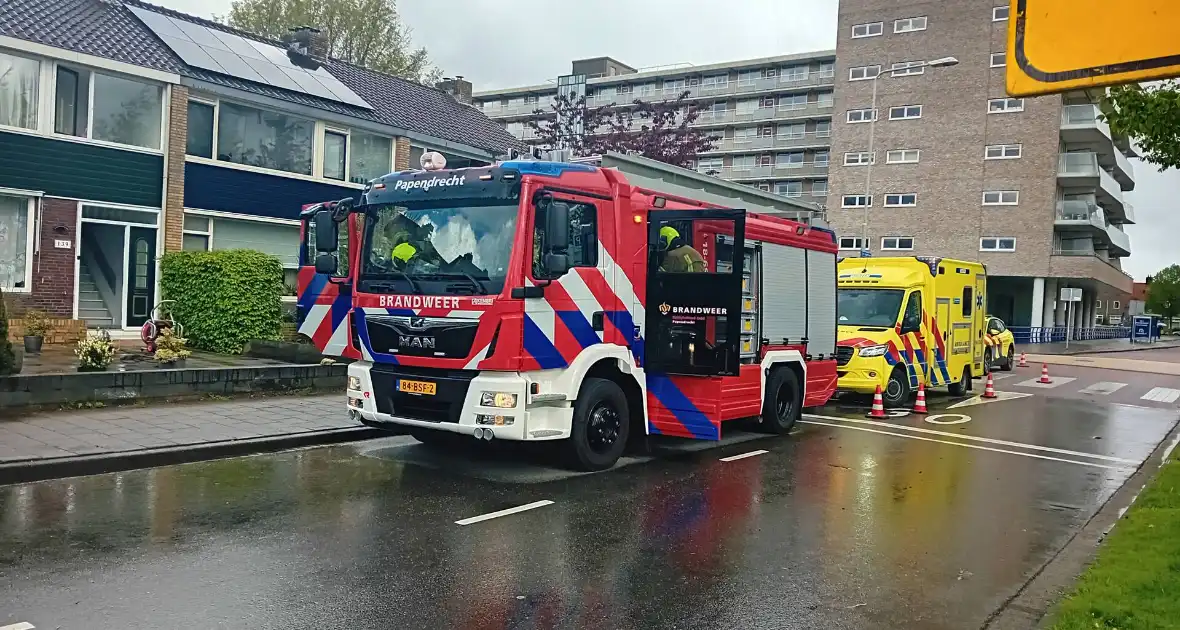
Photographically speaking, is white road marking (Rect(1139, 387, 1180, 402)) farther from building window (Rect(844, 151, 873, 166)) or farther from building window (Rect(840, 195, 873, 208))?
building window (Rect(844, 151, 873, 166))

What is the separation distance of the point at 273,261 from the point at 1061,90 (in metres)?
14.9

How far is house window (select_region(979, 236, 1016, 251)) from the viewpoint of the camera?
176 ft

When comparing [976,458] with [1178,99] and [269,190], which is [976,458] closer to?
[1178,99]

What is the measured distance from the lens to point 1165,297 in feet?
318

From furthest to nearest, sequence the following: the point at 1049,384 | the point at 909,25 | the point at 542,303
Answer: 1. the point at 909,25
2. the point at 1049,384
3. the point at 542,303

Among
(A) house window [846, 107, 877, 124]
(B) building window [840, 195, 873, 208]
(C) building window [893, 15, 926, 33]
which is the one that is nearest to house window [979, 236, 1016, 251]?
(B) building window [840, 195, 873, 208]

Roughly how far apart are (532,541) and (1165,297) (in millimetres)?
108608

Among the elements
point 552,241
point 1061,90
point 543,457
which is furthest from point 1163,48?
point 543,457

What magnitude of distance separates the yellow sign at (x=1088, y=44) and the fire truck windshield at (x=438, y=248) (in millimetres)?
6040

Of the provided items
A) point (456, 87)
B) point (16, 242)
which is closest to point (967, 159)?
point (456, 87)

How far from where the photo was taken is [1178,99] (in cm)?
867

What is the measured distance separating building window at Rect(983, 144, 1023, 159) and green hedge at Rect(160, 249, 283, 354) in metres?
48.1

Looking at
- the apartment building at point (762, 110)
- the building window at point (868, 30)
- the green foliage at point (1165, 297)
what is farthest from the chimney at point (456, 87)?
the green foliage at point (1165, 297)

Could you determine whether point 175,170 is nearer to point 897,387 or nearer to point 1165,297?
point 897,387
